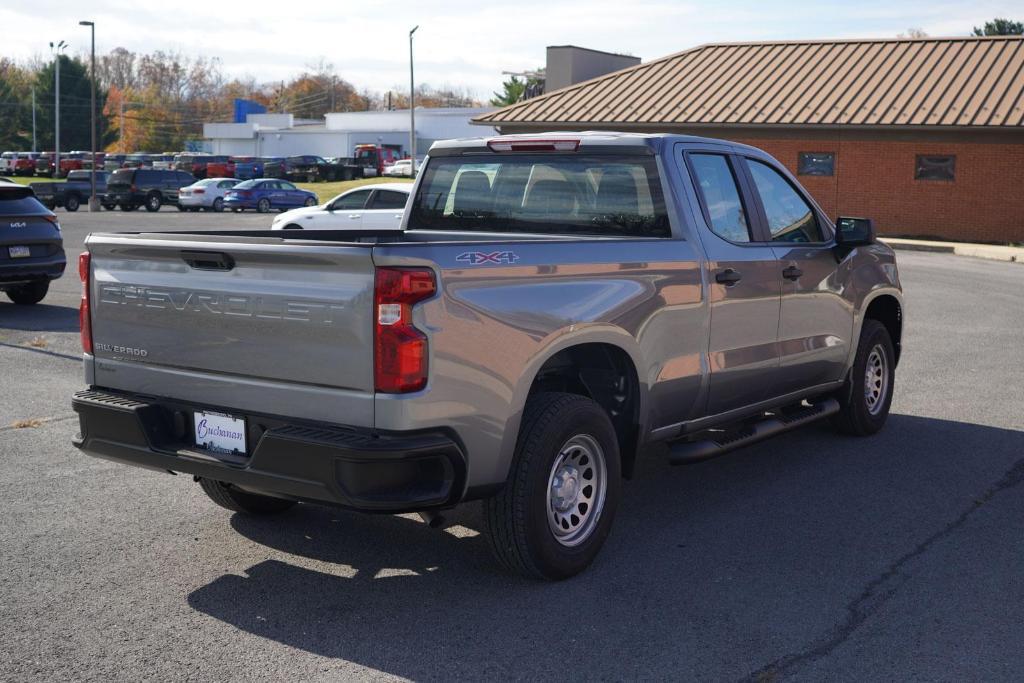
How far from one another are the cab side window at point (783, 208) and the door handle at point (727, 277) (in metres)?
0.73

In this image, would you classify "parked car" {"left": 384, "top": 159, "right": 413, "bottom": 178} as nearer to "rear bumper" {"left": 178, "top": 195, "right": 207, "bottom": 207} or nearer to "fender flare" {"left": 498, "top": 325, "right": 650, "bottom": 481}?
"rear bumper" {"left": 178, "top": 195, "right": 207, "bottom": 207}

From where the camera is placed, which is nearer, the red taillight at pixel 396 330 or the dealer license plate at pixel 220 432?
the red taillight at pixel 396 330

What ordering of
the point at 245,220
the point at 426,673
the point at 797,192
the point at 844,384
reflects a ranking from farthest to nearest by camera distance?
the point at 245,220
the point at 844,384
the point at 797,192
the point at 426,673

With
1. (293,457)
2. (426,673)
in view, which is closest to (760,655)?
(426,673)

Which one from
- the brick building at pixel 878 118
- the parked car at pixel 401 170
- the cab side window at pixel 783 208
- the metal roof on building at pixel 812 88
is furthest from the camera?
the parked car at pixel 401 170

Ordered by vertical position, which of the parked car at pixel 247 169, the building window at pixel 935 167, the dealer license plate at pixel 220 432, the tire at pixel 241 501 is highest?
the parked car at pixel 247 169

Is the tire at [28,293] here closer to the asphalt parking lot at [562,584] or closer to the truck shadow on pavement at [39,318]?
the truck shadow on pavement at [39,318]

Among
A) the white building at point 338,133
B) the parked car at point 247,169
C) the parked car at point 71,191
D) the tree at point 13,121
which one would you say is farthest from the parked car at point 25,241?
the tree at point 13,121

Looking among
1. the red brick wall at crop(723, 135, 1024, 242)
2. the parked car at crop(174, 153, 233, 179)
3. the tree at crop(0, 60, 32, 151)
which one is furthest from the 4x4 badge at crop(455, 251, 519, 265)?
the tree at crop(0, 60, 32, 151)

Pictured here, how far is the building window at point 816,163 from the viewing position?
34188 mm

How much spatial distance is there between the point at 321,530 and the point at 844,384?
3.87m

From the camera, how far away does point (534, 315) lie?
4.91 m

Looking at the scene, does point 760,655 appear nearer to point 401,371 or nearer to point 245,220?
point 401,371

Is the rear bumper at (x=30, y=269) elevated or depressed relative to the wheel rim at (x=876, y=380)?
elevated
